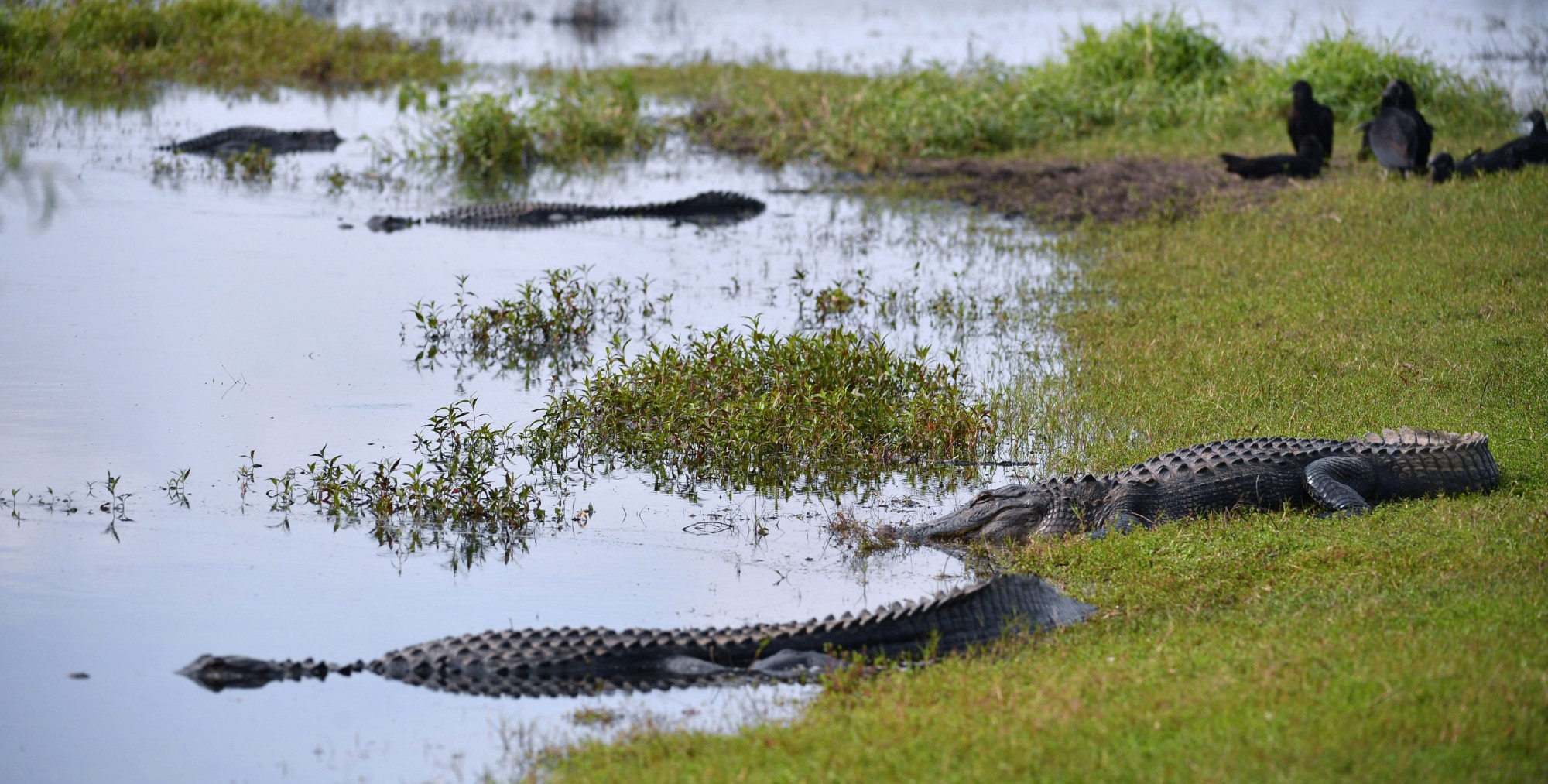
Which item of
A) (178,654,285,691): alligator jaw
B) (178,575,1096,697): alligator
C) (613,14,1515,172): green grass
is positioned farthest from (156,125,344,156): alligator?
(178,575,1096,697): alligator

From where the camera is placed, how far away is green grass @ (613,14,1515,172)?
16.4 metres

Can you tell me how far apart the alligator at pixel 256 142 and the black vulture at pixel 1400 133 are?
481 inches

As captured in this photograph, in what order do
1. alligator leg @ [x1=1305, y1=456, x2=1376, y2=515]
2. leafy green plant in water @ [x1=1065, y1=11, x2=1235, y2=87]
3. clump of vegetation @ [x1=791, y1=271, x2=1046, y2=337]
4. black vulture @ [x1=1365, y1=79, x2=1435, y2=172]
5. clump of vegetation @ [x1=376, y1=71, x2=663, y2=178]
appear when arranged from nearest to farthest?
alligator leg @ [x1=1305, y1=456, x2=1376, y2=515] < clump of vegetation @ [x1=791, y1=271, x2=1046, y2=337] < black vulture @ [x1=1365, y1=79, x2=1435, y2=172] < clump of vegetation @ [x1=376, y1=71, x2=663, y2=178] < leafy green plant in water @ [x1=1065, y1=11, x2=1235, y2=87]

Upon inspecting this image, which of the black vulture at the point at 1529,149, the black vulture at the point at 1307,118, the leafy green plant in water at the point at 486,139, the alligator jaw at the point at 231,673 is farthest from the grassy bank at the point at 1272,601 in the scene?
the leafy green plant in water at the point at 486,139

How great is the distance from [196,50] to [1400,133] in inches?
690

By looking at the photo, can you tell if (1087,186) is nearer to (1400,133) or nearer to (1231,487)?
(1400,133)

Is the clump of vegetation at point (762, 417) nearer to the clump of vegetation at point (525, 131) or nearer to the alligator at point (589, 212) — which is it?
the alligator at point (589, 212)

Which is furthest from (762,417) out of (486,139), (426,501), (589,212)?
(486,139)

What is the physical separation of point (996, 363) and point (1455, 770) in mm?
5891

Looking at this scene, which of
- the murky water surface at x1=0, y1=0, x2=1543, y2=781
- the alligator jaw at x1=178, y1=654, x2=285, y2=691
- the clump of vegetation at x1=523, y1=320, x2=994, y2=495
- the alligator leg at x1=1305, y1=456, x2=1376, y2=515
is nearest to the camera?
the murky water surface at x1=0, y1=0, x2=1543, y2=781

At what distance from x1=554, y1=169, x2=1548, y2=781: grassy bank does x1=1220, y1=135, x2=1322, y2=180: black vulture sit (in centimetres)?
371

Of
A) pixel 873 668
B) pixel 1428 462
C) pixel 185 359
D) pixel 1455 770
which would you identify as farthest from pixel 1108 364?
pixel 185 359

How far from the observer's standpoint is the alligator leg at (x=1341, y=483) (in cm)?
619

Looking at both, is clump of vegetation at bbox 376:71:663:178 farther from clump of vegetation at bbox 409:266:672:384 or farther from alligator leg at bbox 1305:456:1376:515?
alligator leg at bbox 1305:456:1376:515
